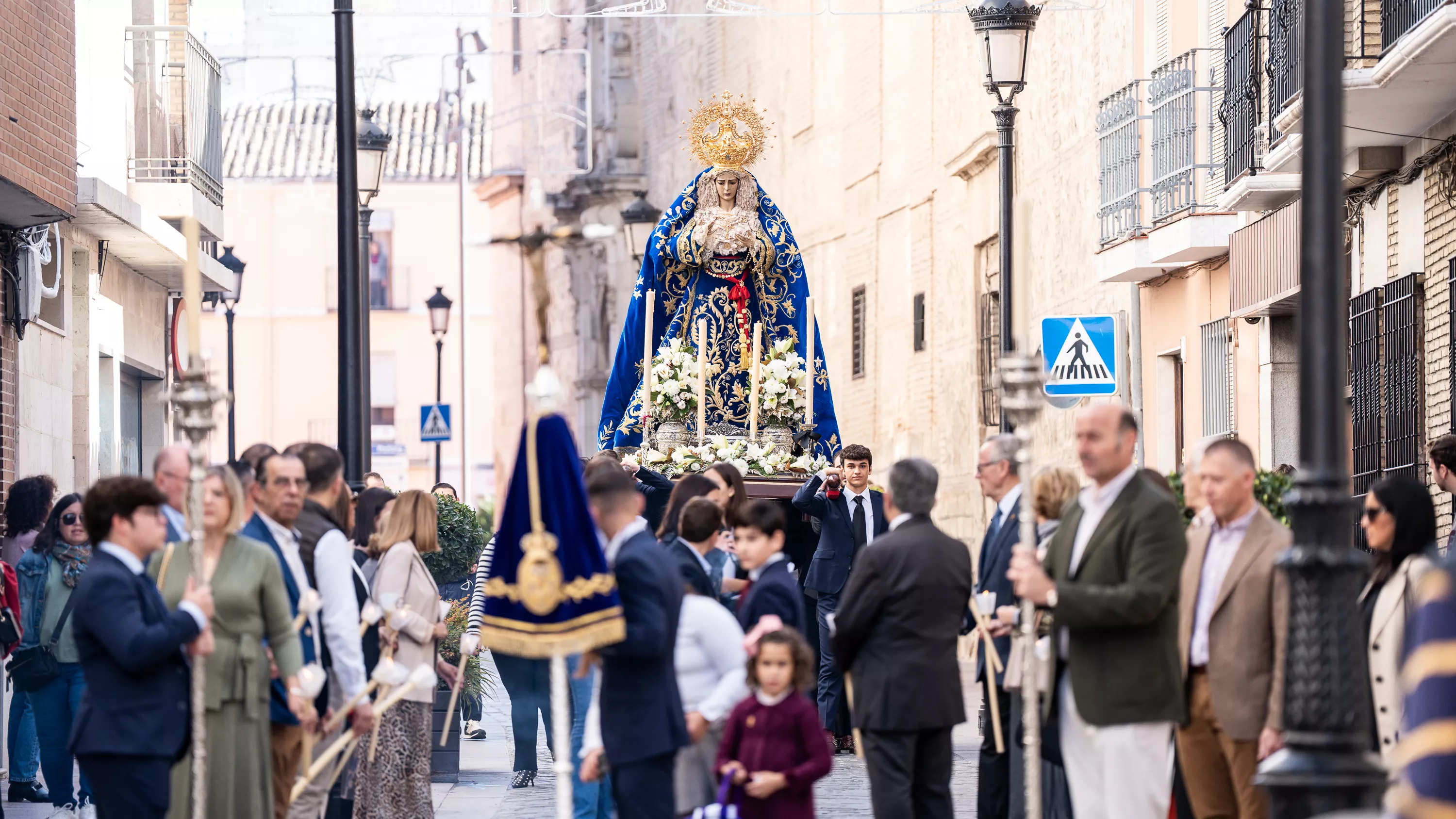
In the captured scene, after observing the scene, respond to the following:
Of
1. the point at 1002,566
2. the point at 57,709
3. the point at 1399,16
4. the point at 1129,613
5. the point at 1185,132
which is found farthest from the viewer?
the point at 1185,132

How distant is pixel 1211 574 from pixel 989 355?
16849mm

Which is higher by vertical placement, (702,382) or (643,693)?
(702,382)

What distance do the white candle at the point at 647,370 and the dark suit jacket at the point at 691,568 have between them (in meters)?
5.19

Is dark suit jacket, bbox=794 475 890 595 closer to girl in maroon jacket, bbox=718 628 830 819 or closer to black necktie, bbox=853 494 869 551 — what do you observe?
black necktie, bbox=853 494 869 551

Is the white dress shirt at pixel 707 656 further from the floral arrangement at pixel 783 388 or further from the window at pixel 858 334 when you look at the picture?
the window at pixel 858 334

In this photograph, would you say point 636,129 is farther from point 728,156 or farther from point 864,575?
point 864,575

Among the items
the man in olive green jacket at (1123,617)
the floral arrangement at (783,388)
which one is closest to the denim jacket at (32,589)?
the floral arrangement at (783,388)

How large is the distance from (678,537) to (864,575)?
3.86ft

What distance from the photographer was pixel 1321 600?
22.3ft

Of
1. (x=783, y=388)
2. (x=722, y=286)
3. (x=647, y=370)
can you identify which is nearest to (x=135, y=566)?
(x=647, y=370)

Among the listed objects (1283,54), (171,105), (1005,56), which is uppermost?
(171,105)

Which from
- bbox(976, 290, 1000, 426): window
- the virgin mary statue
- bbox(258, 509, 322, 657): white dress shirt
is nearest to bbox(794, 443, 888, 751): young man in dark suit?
the virgin mary statue

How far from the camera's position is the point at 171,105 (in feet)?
77.1

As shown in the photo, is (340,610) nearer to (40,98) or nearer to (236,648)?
(236,648)
